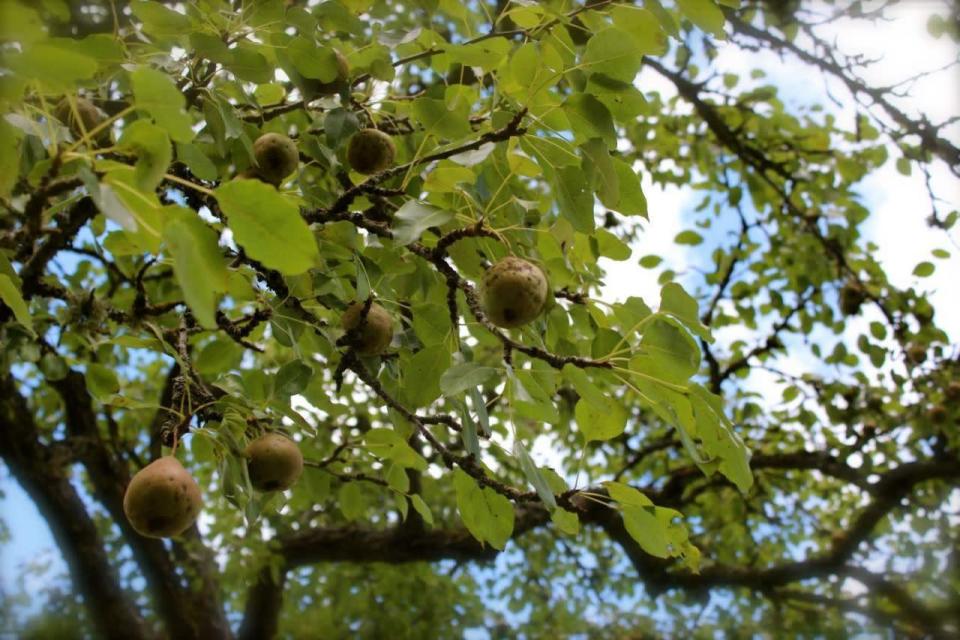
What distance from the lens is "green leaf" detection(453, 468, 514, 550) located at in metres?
1.43

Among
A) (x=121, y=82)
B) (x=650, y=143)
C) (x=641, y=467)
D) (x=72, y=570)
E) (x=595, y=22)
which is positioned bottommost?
(x=595, y=22)

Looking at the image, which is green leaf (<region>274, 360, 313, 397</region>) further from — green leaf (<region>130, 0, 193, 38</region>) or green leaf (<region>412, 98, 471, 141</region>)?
green leaf (<region>130, 0, 193, 38</region>)

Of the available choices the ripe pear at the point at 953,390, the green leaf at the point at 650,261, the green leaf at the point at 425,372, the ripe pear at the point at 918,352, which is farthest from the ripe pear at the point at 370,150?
the ripe pear at the point at 953,390

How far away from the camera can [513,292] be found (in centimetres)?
121

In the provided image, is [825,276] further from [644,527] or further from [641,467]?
[644,527]

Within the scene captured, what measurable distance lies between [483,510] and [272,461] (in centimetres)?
40

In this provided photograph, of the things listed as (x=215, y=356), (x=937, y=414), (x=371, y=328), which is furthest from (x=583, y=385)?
(x=937, y=414)

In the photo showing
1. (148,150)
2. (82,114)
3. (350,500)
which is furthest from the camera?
(350,500)

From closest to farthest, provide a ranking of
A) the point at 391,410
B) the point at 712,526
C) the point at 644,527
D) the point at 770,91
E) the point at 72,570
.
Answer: the point at 644,527
the point at 391,410
the point at 72,570
the point at 770,91
the point at 712,526

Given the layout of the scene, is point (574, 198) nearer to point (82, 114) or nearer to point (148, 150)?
point (148, 150)

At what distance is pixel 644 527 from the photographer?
1358 mm

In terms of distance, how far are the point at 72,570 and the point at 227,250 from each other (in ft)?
9.21

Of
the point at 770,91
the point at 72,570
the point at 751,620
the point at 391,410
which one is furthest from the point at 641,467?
the point at 391,410

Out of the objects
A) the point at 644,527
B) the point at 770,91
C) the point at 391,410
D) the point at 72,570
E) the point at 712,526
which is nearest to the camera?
the point at 644,527
